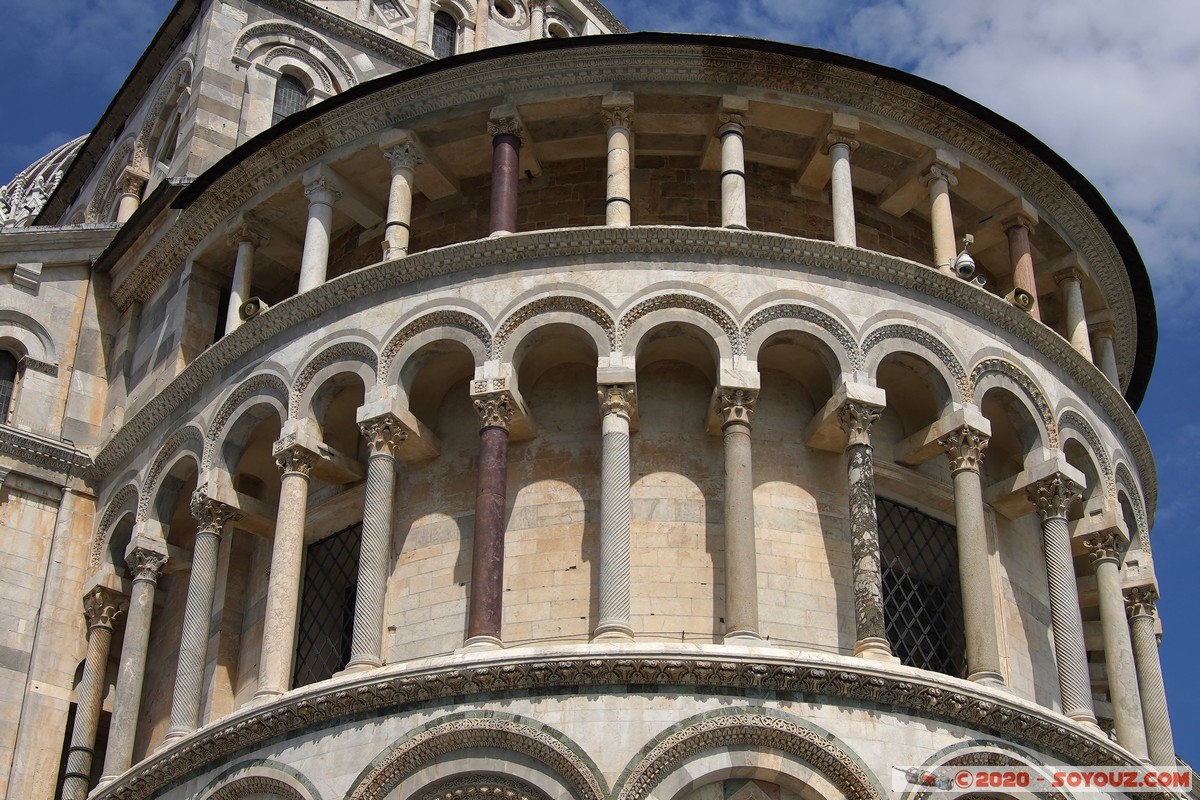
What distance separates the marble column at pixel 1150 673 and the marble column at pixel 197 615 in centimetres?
969

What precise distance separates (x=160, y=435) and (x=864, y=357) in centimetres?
806

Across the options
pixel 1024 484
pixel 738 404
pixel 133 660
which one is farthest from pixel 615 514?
pixel 133 660

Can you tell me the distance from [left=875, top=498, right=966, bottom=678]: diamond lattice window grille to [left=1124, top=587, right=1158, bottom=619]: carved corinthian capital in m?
2.72

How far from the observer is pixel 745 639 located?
15.8m

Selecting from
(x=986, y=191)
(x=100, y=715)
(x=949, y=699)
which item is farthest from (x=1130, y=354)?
(x=100, y=715)

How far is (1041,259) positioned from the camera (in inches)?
838

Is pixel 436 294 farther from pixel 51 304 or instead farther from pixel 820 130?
pixel 51 304

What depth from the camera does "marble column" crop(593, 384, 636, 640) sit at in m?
16.0

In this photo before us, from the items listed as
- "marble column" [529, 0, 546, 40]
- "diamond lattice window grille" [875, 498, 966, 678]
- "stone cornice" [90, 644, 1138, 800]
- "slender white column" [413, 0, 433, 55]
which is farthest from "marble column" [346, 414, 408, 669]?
"marble column" [529, 0, 546, 40]

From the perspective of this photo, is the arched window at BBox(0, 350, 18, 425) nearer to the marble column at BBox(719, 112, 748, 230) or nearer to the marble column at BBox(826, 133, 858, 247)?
the marble column at BBox(719, 112, 748, 230)

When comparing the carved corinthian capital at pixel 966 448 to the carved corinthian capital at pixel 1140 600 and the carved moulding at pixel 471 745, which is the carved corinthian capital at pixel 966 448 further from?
the carved moulding at pixel 471 745

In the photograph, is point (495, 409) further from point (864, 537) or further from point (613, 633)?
point (864, 537)

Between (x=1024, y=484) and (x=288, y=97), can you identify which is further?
(x=288, y=97)

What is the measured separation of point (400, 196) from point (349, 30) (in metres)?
9.32
